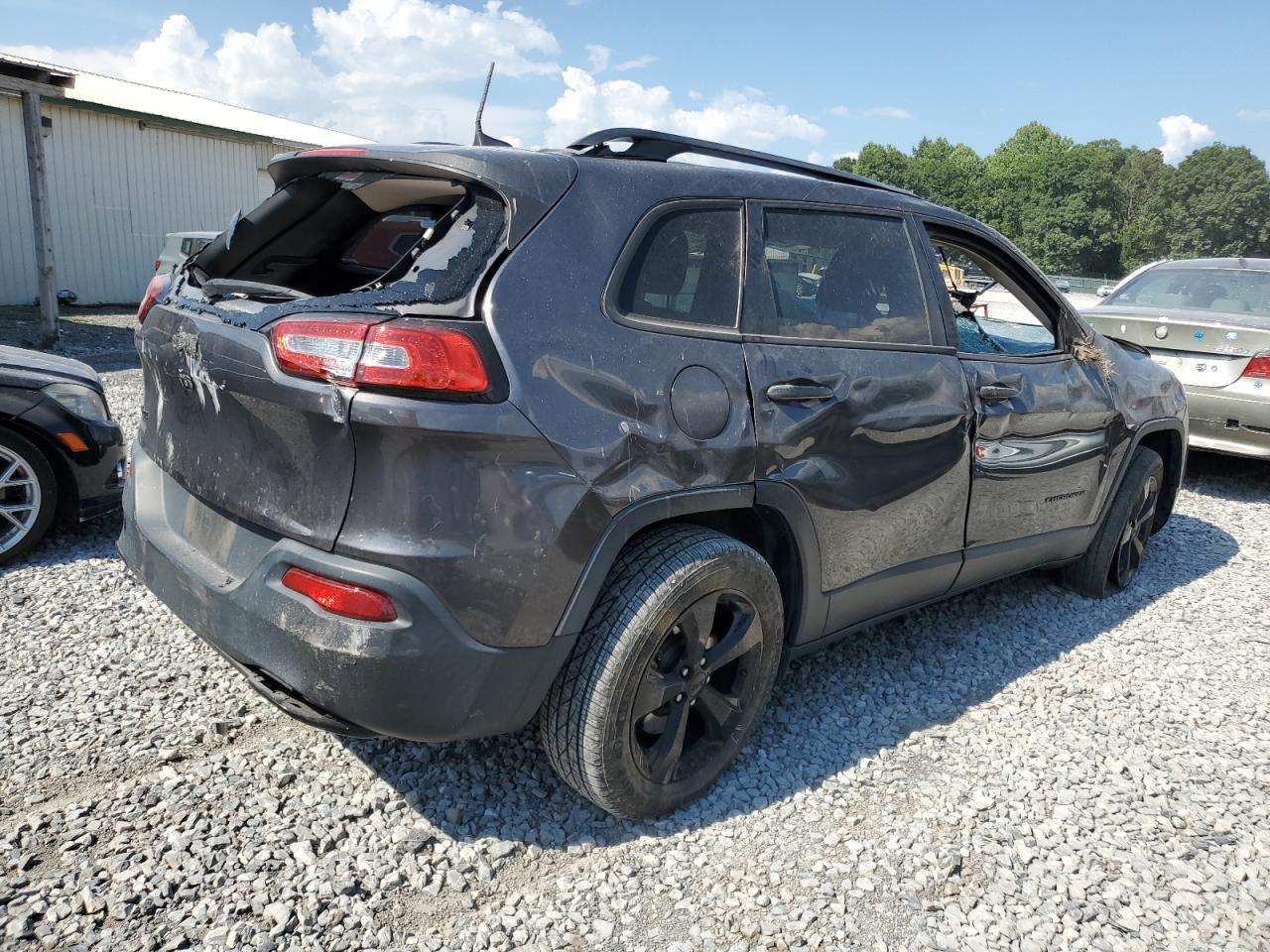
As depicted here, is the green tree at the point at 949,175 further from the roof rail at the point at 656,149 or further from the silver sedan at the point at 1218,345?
the roof rail at the point at 656,149

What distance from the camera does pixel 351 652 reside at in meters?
2.07

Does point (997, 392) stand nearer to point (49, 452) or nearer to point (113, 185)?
point (49, 452)

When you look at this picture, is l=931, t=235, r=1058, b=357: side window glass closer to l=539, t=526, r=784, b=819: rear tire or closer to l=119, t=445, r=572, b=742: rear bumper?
l=539, t=526, r=784, b=819: rear tire

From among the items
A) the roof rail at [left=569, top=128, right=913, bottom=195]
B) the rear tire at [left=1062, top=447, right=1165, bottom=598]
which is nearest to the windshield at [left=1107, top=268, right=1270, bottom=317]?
the rear tire at [left=1062, top=447, right=1165, bottom=598]

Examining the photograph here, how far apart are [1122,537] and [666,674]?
307 cm

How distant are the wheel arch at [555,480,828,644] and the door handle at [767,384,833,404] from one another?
9.9 inches

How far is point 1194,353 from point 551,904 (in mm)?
6229

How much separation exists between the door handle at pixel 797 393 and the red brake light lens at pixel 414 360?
960 mm

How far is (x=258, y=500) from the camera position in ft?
7.45

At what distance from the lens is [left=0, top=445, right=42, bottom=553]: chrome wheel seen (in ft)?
13.3

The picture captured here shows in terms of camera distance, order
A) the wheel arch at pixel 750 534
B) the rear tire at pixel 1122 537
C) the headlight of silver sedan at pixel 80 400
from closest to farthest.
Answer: the wheel arch at pixel 750 534 < the headlight of silver sedan at pixel 80 400 < the rear tire at pixel 1122 537

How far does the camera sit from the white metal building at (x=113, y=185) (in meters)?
15.2

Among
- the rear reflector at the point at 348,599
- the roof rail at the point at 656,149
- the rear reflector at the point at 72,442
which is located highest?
the roof rail at the point at 656,149

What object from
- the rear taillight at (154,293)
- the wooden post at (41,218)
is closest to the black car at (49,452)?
the rear taillight at (154,293)
